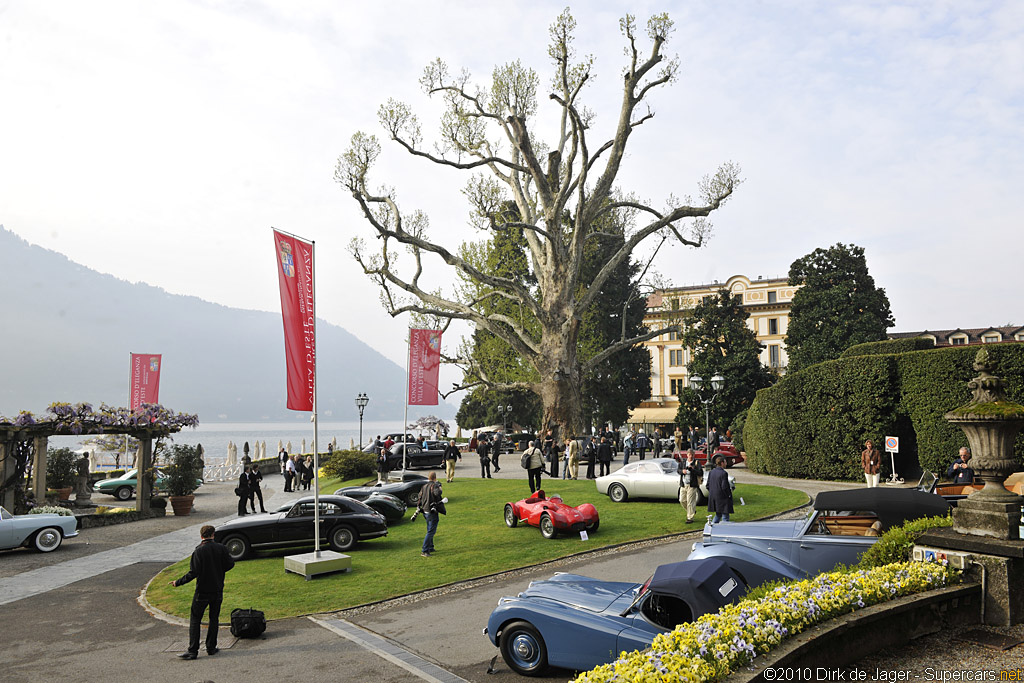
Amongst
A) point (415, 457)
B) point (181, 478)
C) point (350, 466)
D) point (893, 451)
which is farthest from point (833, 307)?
point (181, 478)

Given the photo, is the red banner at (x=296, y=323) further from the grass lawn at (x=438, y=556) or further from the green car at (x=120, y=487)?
the green car at (x=120, y=487)

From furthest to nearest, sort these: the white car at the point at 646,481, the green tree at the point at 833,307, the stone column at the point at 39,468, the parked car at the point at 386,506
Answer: the green tree at the point at 833,307 < the stone column at the point at 39,468 < the white car at the point at 646,481 < the parked car at the point at 386,506

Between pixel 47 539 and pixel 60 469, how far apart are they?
14.0 meters

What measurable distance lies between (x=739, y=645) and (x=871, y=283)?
55.1 meters

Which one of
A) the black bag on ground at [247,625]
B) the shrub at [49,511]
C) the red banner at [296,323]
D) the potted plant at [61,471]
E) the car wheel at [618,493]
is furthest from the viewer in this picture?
the potted plant at [61,471]

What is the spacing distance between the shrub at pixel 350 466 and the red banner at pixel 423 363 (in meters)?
5.08

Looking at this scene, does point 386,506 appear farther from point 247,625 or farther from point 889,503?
point 889,503

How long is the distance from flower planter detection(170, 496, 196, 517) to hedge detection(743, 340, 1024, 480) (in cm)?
2463

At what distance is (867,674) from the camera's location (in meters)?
5.58

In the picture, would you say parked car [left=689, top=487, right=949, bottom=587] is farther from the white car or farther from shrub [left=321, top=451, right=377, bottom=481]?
shrub [left=321, top=451, right=377, bottom=481]

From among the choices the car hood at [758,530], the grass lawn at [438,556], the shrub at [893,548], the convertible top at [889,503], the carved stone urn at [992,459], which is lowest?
the grass lawn at [438,556]

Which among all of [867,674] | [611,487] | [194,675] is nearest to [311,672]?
[194,675]

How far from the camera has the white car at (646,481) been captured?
19328 mm

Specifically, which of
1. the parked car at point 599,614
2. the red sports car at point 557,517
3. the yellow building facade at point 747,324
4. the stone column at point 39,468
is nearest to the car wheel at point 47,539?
the stone column at point 39,468
